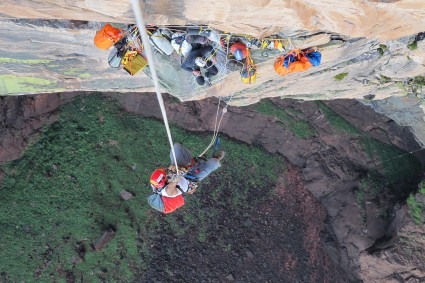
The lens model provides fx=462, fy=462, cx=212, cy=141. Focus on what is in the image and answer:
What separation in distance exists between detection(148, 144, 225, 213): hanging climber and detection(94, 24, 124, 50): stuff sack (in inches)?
81.7

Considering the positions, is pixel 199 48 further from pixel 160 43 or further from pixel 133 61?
pixel 133 61

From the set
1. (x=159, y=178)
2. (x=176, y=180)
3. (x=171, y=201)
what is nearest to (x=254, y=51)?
(x=176, y=180)

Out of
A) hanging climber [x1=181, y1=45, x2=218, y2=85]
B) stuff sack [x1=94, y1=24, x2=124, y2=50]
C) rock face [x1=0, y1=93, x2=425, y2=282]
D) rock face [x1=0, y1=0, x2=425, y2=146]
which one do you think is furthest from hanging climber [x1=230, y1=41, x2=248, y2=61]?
rock face [x1=0, y1=93, x2=425, y2=282]

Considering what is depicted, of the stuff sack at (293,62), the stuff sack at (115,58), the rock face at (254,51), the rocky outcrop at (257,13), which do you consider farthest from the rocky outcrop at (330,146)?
the rocky outcrop at (257,13)

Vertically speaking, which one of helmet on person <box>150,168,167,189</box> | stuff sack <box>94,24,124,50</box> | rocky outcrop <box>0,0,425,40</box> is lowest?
helmet on person <box>150,168,167,189</box>

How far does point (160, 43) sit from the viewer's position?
21.8ft

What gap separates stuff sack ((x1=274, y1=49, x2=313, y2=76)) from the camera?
668 centimetres

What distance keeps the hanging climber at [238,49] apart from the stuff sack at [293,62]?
24.7 inches

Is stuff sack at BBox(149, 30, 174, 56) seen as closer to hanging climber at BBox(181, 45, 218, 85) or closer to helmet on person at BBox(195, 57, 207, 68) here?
hanging climber at BBox(181, 45, 218, 85)

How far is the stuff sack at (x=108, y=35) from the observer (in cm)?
636

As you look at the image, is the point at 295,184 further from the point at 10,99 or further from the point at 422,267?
the point at 10,99

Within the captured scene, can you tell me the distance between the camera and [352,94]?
1070cm

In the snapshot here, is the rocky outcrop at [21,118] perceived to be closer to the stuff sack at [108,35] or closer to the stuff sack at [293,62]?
the stuff sack at [108,35]

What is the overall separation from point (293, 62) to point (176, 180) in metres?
2.51
